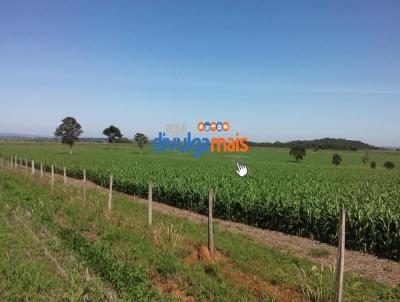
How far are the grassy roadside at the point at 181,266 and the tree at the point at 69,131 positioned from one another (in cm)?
7385

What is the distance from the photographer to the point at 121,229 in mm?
11281

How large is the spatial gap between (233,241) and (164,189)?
1053 centimetres

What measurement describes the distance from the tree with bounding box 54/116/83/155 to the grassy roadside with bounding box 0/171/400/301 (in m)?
73.9

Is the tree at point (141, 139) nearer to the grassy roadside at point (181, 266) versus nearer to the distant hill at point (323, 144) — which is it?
the distant hill at point (323, 144)

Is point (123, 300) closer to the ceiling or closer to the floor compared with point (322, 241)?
closer to the ceiling

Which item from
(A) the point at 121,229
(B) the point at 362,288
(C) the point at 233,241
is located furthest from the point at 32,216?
(B) the point at 362,288

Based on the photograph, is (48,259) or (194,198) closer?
(48,259)

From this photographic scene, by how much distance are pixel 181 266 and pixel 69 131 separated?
8140 centimetres

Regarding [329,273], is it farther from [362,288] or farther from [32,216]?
[32,216]

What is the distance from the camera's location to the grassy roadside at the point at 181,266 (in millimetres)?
7121

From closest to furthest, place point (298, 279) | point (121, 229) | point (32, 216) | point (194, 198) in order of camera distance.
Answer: point (298, 279)
point (121, 229)
point (32, 216)
point (194, 198)

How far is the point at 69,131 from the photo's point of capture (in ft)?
276

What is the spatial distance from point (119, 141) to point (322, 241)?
15905 centimetres

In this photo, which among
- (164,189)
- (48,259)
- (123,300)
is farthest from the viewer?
(164,189)
